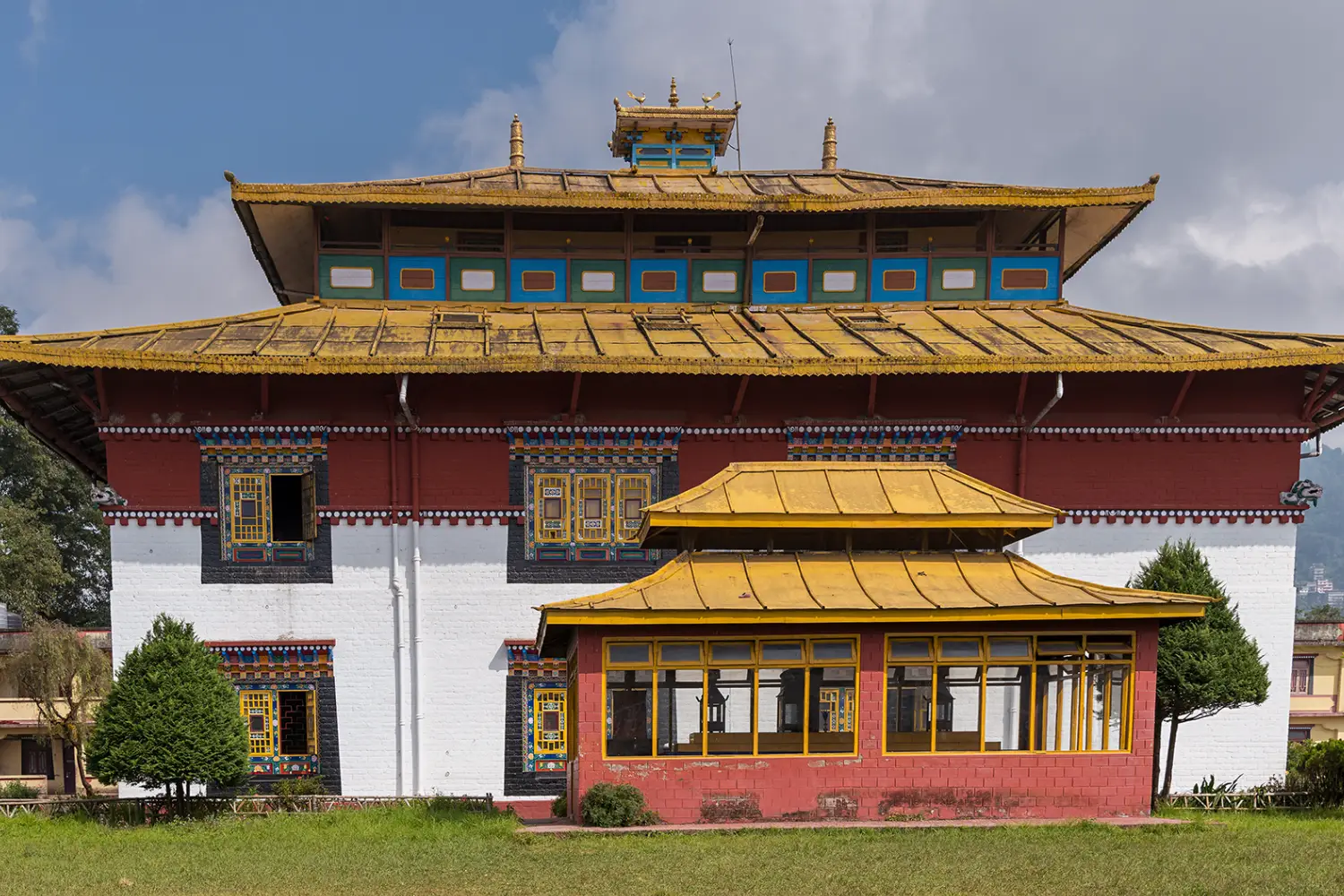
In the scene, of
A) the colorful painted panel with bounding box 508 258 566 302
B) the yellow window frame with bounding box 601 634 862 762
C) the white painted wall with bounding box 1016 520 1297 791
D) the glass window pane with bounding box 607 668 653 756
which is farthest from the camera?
the colorful painted panel with bounding box 508 258 566 302

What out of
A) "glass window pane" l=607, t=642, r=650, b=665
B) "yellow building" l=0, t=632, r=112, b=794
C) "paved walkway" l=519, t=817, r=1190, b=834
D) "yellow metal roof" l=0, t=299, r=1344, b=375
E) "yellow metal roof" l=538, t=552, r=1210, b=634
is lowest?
"yellow building" l=0, t=632, r=112, b=794

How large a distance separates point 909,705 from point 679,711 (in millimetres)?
2774

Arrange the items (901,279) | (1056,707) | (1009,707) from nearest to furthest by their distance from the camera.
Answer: (1056,707), (1009,707), (901,279)

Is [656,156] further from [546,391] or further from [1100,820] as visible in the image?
[1100,820]

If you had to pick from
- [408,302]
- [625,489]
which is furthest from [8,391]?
[625,489]

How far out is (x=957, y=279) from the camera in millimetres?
22609

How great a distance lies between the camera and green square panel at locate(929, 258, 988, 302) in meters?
22.6

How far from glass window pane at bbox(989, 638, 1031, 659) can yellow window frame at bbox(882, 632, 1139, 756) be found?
0.03 metres

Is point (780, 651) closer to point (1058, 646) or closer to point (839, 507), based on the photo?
point (839, 507)

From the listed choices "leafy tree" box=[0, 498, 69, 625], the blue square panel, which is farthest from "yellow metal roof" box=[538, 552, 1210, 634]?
"leafy tree" box=[0, 498, 69, 625]

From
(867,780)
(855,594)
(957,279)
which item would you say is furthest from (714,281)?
(867,780)

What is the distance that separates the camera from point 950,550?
54.0 feet

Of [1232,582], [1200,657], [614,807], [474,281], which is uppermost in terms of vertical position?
[474,281]

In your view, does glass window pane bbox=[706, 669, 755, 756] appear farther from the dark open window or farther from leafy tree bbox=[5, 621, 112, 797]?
leafy tree bbox=[5, 621, 112, 797]
